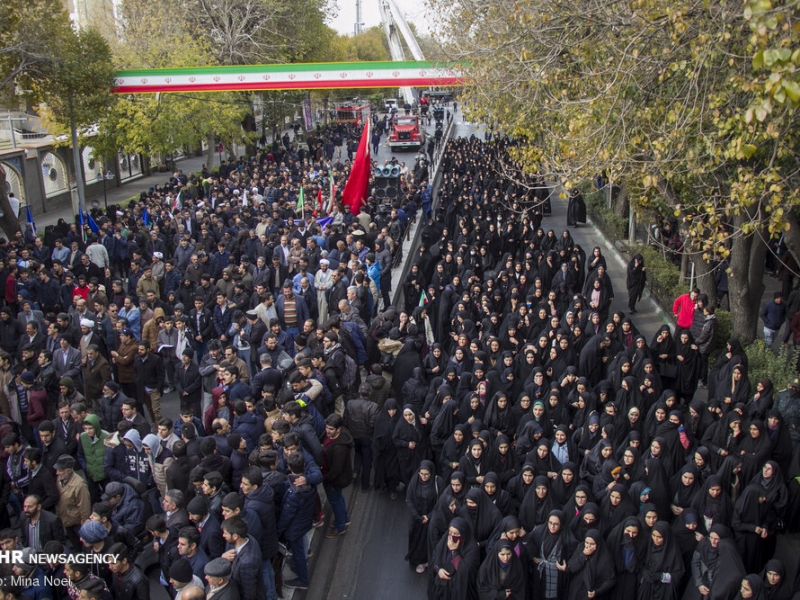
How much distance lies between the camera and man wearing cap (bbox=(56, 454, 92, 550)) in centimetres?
709

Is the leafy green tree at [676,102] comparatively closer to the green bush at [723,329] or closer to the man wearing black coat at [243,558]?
the green bush at [723,329]

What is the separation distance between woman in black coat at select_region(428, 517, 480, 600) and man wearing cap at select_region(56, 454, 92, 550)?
3.05m

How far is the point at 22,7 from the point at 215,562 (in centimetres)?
1588

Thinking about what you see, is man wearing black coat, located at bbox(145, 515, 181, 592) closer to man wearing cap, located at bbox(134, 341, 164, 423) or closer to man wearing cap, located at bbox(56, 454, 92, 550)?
man wearing cap, located at bbox(56, 454, 92, 550)

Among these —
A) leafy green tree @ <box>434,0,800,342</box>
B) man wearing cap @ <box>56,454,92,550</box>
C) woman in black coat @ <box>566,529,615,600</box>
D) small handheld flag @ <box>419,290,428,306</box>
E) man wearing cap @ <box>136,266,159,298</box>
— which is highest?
leafy green tree @ <box>434,0,800,342</box>

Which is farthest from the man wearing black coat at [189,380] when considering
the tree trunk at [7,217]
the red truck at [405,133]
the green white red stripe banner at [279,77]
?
the red truck at [405,133]

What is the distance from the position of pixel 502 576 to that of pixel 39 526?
3.72 meters

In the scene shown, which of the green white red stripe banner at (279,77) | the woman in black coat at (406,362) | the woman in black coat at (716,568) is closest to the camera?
the woman in black coat at (716,568)

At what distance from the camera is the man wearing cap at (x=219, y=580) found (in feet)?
18.3

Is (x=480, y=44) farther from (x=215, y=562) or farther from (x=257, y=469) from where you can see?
(x=215, y=562)

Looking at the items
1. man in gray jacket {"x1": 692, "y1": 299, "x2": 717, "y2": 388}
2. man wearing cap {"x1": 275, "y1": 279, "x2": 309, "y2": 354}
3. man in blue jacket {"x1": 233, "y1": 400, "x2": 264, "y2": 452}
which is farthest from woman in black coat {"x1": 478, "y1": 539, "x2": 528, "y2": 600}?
man in gray jacket {"x1": 692, "y1": 299, "x2": 717, "y2": 388}

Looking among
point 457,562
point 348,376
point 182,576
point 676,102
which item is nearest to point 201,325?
point 348,376

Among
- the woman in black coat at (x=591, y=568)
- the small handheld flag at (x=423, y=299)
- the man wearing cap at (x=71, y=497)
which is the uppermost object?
the man wearing cap at (x=71, y=497)

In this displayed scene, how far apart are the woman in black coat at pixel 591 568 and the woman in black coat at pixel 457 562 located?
32.1 inches
